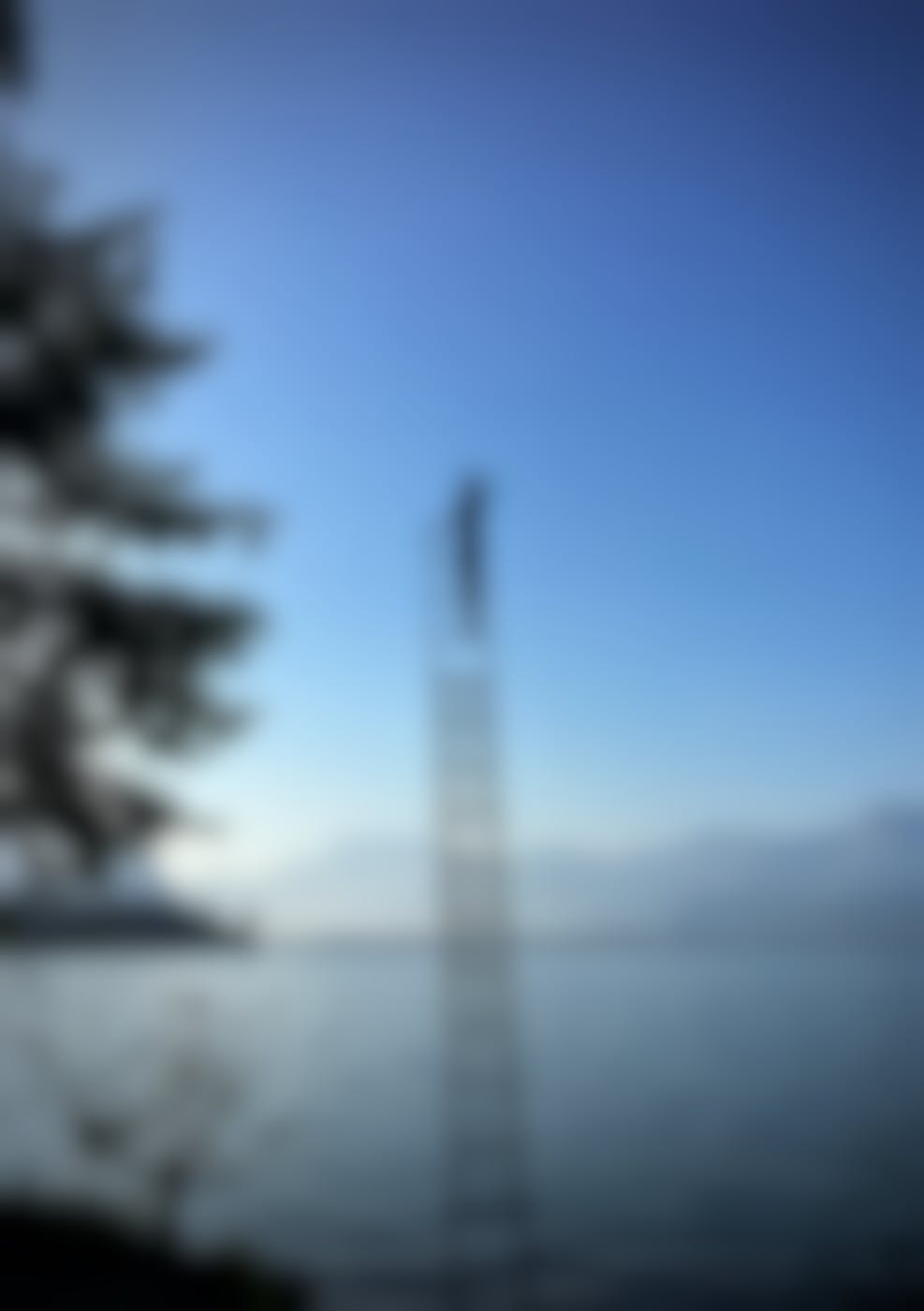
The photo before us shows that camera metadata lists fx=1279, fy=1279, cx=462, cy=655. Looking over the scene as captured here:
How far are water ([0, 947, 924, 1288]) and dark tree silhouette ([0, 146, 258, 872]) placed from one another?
328 millimetres

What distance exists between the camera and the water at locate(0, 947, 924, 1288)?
231 centimetres

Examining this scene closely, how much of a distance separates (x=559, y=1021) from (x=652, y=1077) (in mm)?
275

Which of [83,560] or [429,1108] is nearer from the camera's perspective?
[83,560]

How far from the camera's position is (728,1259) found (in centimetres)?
279

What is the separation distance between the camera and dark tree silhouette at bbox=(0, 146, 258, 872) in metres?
2.28

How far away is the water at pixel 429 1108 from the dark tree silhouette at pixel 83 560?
328 mm

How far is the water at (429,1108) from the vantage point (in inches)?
91.0

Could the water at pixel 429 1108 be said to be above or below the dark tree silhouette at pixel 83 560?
below

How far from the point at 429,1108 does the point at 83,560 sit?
1351 millimetres

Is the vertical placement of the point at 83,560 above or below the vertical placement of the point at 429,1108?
above

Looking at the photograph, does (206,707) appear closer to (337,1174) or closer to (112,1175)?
(112,1175)

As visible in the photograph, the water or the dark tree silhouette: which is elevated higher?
the dark tree silhouette

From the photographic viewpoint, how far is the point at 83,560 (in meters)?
2.37

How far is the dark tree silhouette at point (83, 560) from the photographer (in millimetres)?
2281
